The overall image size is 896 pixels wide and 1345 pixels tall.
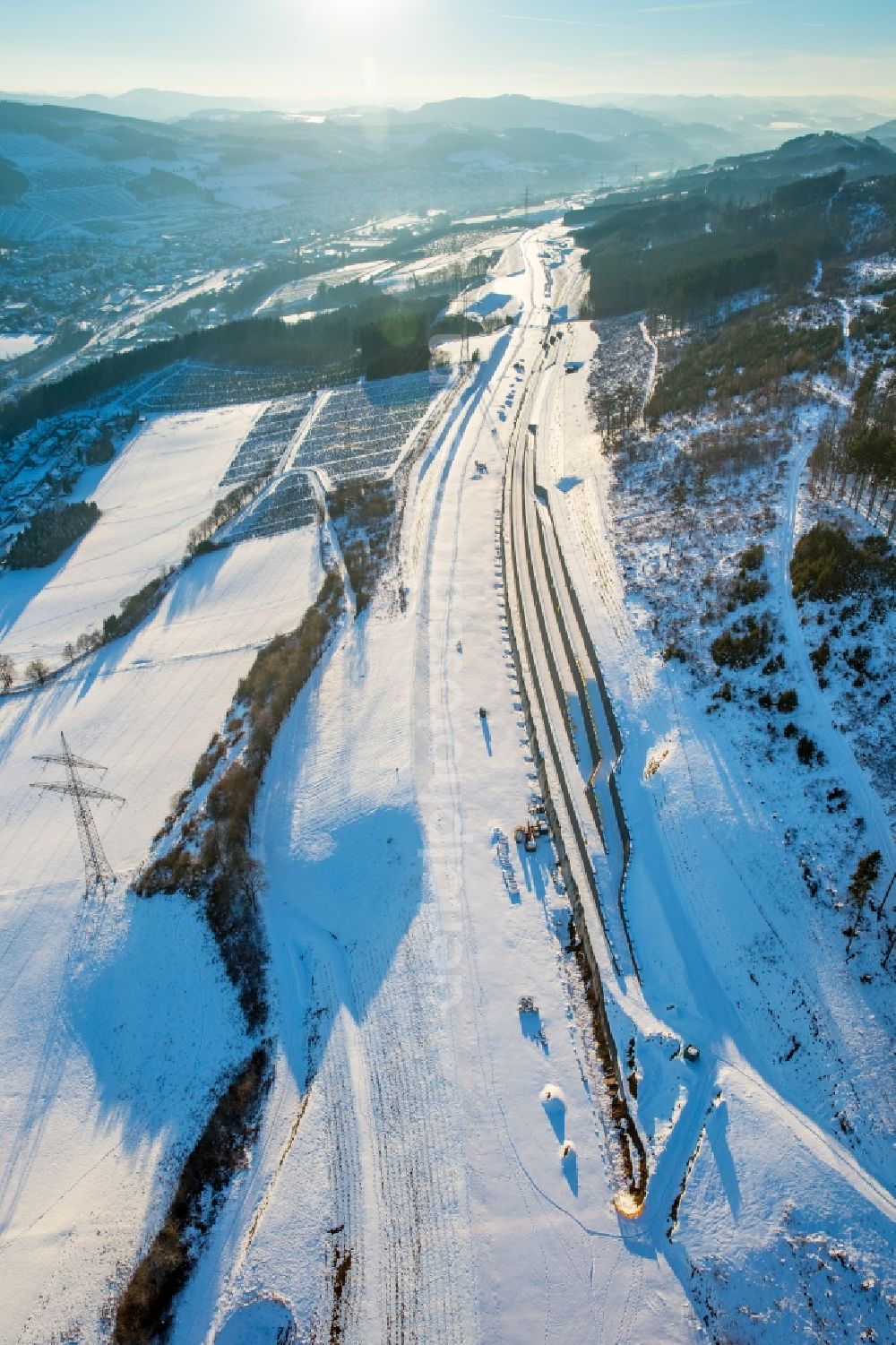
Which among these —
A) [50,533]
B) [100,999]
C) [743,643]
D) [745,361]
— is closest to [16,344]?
[50,533]

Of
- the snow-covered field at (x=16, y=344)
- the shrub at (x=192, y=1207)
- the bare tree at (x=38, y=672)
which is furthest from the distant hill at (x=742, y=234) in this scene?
the snow-covered field at (x=16, y=344)

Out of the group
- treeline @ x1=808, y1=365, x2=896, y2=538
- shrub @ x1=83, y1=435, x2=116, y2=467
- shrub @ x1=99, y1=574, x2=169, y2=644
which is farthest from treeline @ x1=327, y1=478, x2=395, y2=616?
shrub @ x1=83, y1=435, x2=116, y2=467

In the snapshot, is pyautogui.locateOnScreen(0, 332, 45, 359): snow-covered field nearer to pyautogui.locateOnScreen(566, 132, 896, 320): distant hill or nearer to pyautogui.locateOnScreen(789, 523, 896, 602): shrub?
pyautogui.locateOnScreen(566, 132, 896, 320): distant hill

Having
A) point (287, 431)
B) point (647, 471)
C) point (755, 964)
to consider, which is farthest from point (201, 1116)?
point (287, 431)

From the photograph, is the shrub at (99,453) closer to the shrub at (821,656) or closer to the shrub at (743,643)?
the shrub at (743,643)

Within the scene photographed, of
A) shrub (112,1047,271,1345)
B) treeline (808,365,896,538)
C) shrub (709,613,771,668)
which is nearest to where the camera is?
shrub (112,1047,271,1345)

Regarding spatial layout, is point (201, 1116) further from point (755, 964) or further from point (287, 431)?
point (287, 431)
